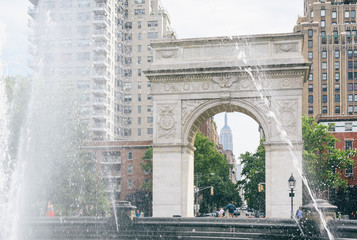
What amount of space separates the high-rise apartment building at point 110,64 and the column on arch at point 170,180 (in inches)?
1040

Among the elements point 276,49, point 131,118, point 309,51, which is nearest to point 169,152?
point 276,49

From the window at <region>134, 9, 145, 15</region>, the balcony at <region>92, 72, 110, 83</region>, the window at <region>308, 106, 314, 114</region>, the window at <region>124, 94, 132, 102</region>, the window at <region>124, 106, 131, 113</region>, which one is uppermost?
the window at <region>134, 9, 145, 15</region>

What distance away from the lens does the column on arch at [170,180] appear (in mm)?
33375

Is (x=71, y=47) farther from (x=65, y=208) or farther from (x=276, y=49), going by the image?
(x=276, y=49)

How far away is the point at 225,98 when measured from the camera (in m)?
33.1

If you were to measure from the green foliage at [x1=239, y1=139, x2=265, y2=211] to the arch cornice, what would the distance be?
26.7 m

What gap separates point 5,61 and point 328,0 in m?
92.7

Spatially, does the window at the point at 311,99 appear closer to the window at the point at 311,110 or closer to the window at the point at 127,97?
the window at the point at 311,110

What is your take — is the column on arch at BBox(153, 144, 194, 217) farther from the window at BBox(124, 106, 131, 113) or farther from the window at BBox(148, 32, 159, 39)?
the window at BBox(148, 32, 159, 39)

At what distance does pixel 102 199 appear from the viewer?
5091cm

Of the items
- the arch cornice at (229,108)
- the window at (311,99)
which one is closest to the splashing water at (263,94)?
the arch cornice at (229,108)

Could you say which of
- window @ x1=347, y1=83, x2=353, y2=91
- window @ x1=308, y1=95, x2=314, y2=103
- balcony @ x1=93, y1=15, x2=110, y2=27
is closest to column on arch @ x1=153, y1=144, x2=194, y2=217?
balcony @ x1=93, y1=15, x2=110, y2=27

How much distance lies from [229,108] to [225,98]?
132 cm

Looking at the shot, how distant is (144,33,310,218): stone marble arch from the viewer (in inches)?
1271
